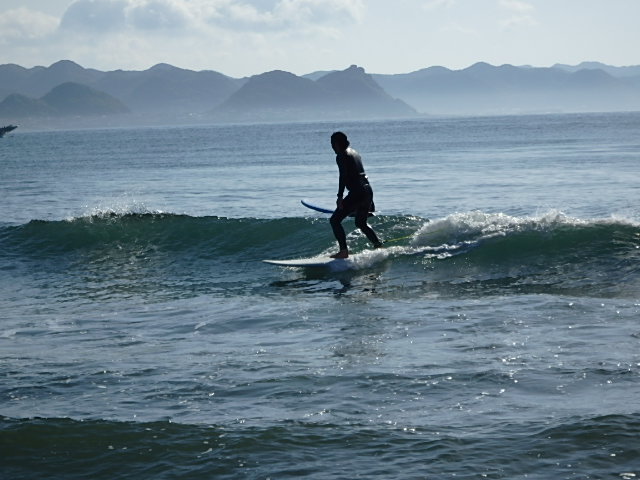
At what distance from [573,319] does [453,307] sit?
1651mm

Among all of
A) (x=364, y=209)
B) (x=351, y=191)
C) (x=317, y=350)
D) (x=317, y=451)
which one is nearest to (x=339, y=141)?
(x=351, y=191)

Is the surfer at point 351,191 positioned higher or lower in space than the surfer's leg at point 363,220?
higher

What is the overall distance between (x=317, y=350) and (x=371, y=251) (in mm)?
5536

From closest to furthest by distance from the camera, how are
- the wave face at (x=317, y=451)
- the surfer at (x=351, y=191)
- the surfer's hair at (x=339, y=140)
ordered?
the wave face at (x=317, y=451) < the surfer's hair at (x=339, y=140) < the surfer at (x=351, y=191)

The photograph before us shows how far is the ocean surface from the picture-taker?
6566 mm

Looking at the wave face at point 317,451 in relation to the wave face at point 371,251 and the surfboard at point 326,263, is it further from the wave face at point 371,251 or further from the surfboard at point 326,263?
the surfboard at point 326,263

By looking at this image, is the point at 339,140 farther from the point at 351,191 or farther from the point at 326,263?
the point at 326,263

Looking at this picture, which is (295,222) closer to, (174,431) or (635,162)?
(174,431)

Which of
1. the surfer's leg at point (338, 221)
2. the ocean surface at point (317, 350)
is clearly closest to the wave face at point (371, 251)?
the ocean surface at point (317, 350)

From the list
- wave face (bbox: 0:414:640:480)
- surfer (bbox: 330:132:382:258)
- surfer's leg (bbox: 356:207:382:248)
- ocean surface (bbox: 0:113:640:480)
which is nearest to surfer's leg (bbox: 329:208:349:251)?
surfer (bbox: 330:132:382:258)

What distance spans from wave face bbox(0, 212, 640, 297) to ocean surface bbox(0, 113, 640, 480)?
0.05 metres

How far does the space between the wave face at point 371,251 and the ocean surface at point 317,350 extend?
0.05 metres

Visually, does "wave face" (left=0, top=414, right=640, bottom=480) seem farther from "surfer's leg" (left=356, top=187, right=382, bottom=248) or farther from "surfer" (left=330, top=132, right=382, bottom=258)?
"surfer's leg" (left=356, top=187, right=382, bottom=248)

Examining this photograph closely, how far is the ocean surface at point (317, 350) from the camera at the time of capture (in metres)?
6.57
